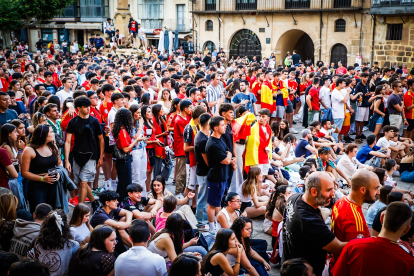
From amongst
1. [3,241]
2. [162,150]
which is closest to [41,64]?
[162,150]

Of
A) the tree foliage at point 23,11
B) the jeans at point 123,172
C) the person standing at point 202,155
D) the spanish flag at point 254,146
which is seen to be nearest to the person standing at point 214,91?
the spanish flag at point 254,146

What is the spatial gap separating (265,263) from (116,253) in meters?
1.82

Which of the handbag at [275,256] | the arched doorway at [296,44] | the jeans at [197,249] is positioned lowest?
the handbag at [275,256]

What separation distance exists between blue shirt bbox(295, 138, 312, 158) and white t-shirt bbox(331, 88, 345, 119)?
2821 millimetres

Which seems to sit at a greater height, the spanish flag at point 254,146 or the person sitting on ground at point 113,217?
the spanish flag at point 254,146

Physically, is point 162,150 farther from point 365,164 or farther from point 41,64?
point 41,64

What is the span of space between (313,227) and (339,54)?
23.2 m

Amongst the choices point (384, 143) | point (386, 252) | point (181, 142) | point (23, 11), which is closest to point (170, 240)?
point (386, 252)

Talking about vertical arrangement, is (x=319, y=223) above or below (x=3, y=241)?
above

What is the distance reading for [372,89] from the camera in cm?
1260

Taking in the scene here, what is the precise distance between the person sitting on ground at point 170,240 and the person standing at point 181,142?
110 inches

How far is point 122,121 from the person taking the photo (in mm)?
6664

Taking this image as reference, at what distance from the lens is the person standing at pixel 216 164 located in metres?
6.13

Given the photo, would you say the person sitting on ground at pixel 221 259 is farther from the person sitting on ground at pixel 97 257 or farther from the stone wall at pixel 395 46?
the stone wall at pixel 395 46
